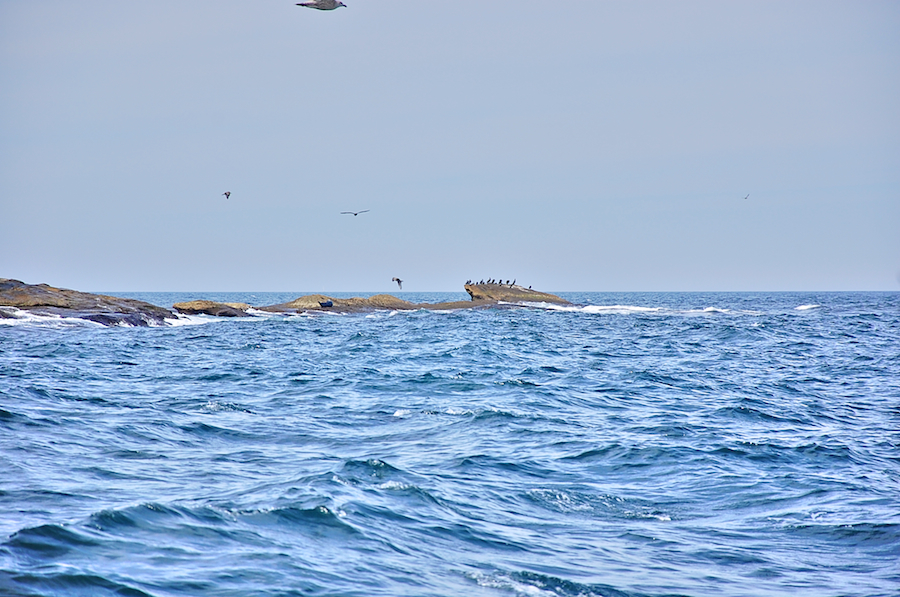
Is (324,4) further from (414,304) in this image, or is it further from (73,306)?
(414,304)

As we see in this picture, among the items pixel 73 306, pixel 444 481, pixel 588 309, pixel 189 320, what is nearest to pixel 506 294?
pixel 588 309

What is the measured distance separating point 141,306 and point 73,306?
16.8 ft

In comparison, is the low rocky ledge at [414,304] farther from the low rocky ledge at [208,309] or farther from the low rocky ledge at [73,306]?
the low rocky ledge at [73,306]

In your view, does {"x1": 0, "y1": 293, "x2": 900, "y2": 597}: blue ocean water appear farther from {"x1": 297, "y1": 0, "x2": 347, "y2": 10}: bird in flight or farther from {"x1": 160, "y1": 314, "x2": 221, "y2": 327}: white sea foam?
{"x1": 160, "y1": 314, "x2": 221, "y2": 327}: white sea foam

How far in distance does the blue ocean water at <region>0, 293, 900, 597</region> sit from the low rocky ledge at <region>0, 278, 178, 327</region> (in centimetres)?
1962

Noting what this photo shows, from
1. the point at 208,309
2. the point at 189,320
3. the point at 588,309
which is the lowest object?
the point at 189,320

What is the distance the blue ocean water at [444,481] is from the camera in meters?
8.09

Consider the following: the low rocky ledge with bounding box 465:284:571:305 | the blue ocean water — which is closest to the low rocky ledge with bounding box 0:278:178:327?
the blue ocean water

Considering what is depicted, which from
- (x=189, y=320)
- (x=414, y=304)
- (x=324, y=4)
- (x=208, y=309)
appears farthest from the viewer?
(x=414, y=304)

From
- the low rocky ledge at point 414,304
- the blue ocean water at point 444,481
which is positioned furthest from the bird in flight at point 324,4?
the low rocky ledge at point 414,304

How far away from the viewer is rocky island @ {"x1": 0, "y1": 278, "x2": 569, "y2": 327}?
45.2 metres

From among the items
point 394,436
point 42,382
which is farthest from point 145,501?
point 42,382

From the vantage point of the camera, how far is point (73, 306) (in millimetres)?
47500

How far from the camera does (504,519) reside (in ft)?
33.0
